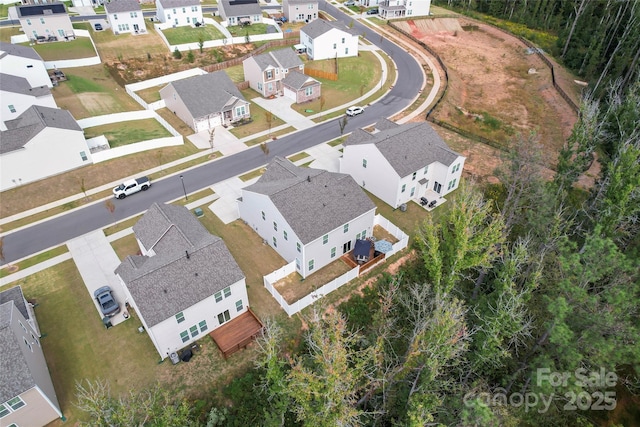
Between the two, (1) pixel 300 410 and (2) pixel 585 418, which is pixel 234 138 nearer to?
(1) pixel 300 410

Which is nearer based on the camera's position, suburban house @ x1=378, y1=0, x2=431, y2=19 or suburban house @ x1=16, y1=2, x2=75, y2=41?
suburban house @ x1=16, y1=2, x2=75, y2=41

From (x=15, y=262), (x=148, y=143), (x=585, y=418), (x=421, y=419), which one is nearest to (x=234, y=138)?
(x=148, y=143)

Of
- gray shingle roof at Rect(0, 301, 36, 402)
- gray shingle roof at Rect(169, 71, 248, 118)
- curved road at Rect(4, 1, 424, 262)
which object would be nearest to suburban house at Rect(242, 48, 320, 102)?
gray shingle roof at Rect(169, 71, 248, 118)

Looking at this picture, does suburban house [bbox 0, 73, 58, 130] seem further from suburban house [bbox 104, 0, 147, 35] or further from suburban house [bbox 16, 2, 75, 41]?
suburban house [bbox 104, 0, 147, 35]

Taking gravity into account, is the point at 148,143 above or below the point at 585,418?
above

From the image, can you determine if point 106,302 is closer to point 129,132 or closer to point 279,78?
point 129,132

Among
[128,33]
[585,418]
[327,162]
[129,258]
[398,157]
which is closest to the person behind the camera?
[585,418]

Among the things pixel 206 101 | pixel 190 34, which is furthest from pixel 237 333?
pixel 190 34

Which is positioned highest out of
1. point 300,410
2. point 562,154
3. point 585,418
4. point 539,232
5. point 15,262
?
point 562,154
